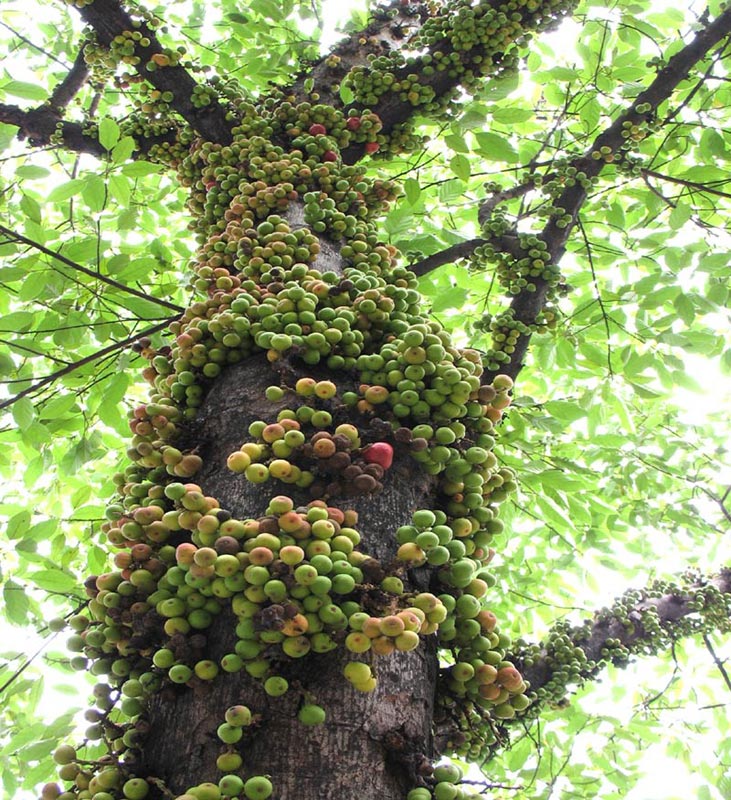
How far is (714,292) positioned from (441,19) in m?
2.22

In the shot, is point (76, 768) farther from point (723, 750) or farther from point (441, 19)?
point (723, 750)

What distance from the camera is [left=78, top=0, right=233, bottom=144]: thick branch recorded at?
140 inches

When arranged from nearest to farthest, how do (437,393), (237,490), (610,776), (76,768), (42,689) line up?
(76,768) < (237,490) < (437,393) < (42,689) < (610,776)

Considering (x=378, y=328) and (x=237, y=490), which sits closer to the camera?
(x=237, y=490)

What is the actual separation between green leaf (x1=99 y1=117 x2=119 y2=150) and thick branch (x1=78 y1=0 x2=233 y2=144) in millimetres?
1050

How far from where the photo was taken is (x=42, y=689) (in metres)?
2.76

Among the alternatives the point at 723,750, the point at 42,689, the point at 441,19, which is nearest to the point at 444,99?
the point at 441,19

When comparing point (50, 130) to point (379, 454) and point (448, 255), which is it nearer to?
point (448, 255)

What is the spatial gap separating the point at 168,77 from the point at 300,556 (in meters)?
3.25

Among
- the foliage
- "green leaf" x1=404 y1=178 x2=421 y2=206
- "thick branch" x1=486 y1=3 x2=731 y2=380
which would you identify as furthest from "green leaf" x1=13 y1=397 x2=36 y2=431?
"thick branch" x1=486 y1=3 x2=731 y2=380

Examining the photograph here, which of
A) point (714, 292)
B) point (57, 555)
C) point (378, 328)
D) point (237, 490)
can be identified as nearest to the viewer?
point (237, 490)

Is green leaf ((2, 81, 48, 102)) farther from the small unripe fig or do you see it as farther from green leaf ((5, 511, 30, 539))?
the small unripe fig

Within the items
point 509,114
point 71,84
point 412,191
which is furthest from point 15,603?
A: point 71,84

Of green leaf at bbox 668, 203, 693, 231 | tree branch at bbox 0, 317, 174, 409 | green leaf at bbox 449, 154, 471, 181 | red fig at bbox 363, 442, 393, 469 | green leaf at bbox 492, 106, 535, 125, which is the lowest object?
red fig at bbox 363, 442, 393, 469
